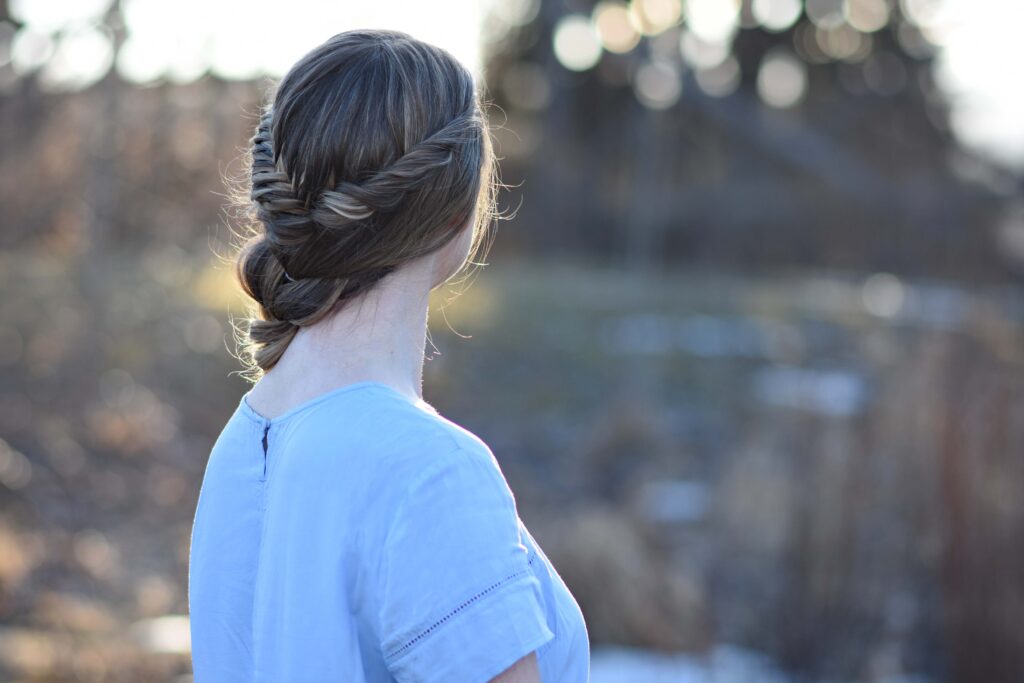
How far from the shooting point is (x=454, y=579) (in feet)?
4.14

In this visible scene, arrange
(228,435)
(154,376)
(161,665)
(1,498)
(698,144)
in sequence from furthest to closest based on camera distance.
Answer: (698,144) → (154,376) → (1,498) → (161,665) → (228,435)

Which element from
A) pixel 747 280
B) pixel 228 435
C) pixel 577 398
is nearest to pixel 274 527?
pixel 228 435

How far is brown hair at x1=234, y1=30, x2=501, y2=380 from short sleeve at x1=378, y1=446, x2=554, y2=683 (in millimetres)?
292

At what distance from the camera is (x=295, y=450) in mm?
1337

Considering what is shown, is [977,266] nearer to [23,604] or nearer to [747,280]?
[23,604]

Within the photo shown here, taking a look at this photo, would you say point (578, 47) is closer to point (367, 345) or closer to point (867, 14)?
point (867, 14)

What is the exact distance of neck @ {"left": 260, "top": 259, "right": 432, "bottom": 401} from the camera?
139 centimetres

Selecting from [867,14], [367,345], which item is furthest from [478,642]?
[867,14]

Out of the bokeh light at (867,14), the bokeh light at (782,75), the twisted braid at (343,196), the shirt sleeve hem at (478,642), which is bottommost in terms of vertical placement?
the shirt sleeve hem at (478,642)

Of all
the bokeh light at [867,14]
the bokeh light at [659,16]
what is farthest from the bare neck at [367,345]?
the bokeh light at [867,14]

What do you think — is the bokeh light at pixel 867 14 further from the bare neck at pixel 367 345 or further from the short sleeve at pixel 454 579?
the short sleeve at pixel 454 579

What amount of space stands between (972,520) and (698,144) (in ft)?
70.1

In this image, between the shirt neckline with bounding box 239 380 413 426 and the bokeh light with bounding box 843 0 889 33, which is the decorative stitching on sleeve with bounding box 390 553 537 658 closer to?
the shirt neckline with bounding box 239 380 413 426

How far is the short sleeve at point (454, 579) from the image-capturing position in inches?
49.6
